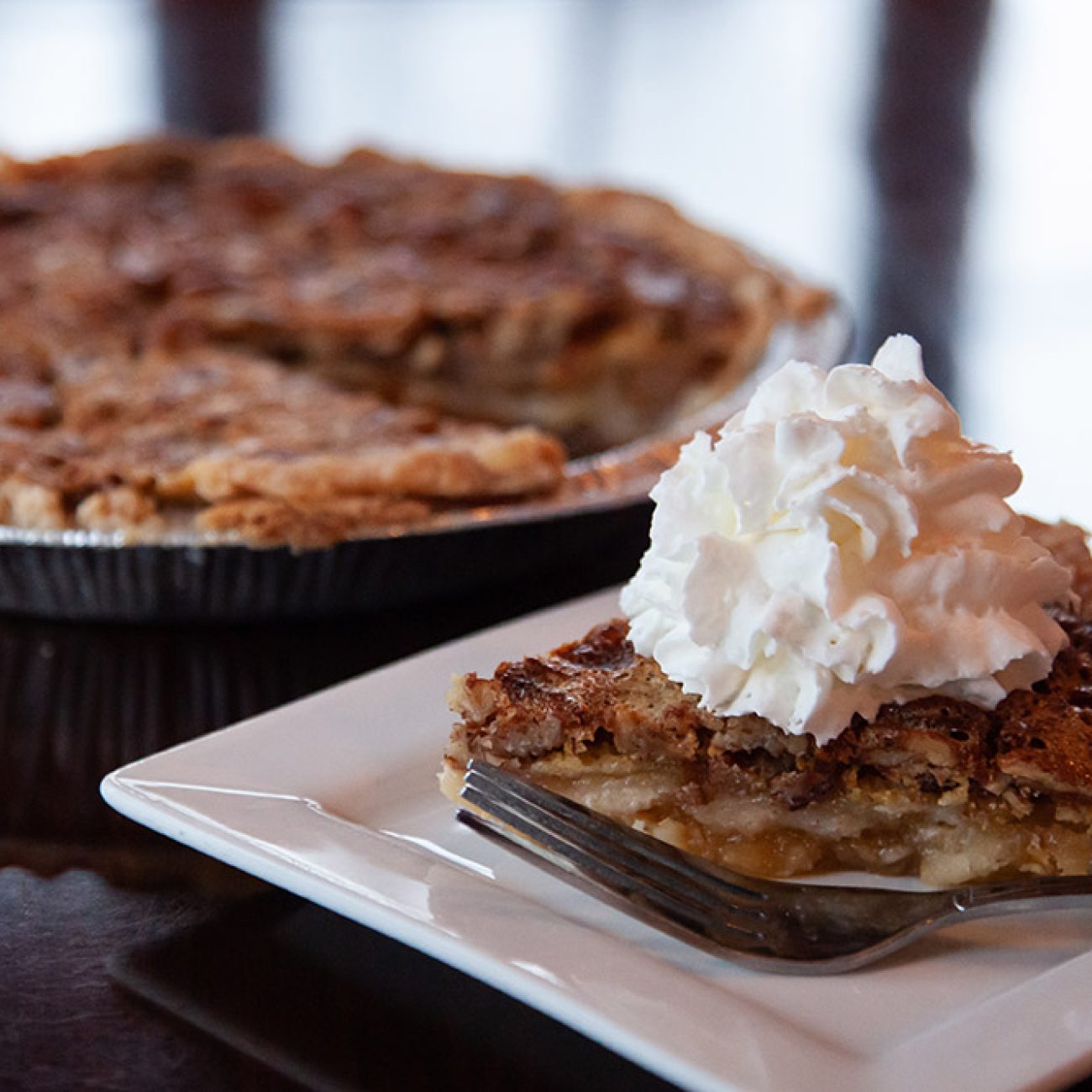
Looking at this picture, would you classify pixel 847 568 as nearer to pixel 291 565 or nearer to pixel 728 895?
pixel 728 895

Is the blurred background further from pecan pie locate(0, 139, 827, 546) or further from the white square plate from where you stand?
the white square plate

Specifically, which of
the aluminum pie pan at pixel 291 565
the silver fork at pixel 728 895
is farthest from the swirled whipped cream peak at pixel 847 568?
the aluminum pie pan at pixel 291 565

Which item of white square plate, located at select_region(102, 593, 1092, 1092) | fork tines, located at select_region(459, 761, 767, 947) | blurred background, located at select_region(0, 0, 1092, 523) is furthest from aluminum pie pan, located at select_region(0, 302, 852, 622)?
blurred background, located at select_region(0, 0, 1092, 523)

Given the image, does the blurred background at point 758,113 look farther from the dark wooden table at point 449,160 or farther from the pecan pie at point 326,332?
the pecan pie at point 326,332

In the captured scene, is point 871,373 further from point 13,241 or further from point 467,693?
point 13,241

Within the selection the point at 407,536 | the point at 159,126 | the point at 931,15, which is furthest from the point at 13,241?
the point at 931,15

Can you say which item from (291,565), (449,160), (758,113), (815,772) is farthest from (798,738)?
(758,113)
